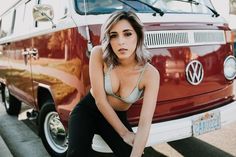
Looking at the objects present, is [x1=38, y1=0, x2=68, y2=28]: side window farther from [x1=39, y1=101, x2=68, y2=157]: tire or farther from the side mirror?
[x1=39, y1=101, x2=68, y2=157]: tire

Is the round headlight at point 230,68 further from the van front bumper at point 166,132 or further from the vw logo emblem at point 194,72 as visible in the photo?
the van front bumper at point 166,132

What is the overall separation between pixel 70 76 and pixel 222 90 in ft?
5.53

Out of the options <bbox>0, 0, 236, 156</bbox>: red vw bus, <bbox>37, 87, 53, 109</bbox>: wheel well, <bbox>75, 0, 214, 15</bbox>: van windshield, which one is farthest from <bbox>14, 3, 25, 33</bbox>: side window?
<bbox>75, 0, 214, 15</bbox>: van windshield

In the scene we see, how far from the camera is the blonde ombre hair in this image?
2404 mm

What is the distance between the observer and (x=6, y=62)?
A: 6344 millimetres

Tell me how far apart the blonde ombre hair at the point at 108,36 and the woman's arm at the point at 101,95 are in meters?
0.08

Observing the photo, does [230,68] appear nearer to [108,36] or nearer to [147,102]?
[147,102]

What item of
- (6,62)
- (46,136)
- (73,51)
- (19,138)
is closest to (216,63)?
(73,51)

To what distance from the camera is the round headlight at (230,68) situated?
3756 millimetres

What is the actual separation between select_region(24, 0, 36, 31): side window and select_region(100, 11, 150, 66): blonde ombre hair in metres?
2.23

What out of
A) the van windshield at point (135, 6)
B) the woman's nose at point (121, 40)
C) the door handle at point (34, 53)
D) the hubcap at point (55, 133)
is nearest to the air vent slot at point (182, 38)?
the van windshield at point (135, 6)

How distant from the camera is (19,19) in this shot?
545cm

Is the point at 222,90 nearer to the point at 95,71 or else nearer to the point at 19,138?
the point at 95,71

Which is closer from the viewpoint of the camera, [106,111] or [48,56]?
[106,111]
